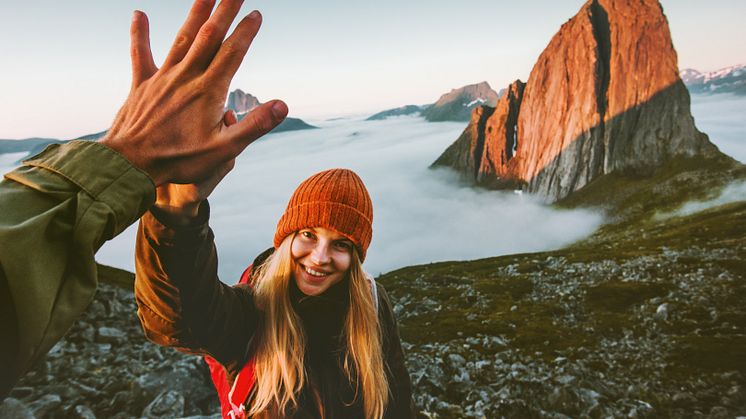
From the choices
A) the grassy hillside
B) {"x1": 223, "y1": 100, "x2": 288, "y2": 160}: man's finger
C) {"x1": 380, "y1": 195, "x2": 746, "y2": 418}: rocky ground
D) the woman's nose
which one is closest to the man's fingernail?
{"x1": 223, "y1": 100, "x2": 288, "y2": 160}: man's finger

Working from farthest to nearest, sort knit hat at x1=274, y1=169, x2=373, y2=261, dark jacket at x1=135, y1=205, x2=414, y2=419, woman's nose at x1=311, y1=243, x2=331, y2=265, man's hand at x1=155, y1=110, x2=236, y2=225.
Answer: knit hat at x1=274, y1=169, x2=373, y2=261, woman's nose at x1=311, y1=243, x2=331, y2=265, dark jacket at x1=135, y1=205, x2=414, y2=419, man's hand at x1=155, y1=110, x2=236, y2=225

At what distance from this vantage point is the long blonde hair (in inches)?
151

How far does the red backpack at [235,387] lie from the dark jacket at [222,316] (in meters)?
0.09

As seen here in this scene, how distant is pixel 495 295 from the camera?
34.7 meters

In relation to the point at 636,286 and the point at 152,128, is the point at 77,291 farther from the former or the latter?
the point at 636,286

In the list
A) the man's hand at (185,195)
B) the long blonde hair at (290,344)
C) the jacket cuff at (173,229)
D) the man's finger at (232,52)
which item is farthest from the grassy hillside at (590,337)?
the man's finger at (232,52)

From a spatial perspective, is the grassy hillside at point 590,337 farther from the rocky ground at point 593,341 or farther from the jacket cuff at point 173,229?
the jacket cuff at point 173,229

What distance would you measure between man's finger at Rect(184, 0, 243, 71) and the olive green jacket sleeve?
2.06 feet

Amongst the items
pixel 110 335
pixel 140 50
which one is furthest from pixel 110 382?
pixel 140 50

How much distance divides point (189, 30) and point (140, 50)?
39 centimetres

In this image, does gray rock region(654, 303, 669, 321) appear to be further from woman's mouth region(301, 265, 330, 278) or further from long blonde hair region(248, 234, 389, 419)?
woman's mouth region(301, 265, 330, 278)

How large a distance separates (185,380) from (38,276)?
12.0 m

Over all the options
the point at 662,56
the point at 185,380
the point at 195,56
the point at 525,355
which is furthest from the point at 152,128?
the point at 662,56

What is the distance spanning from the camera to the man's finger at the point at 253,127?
1.95m
